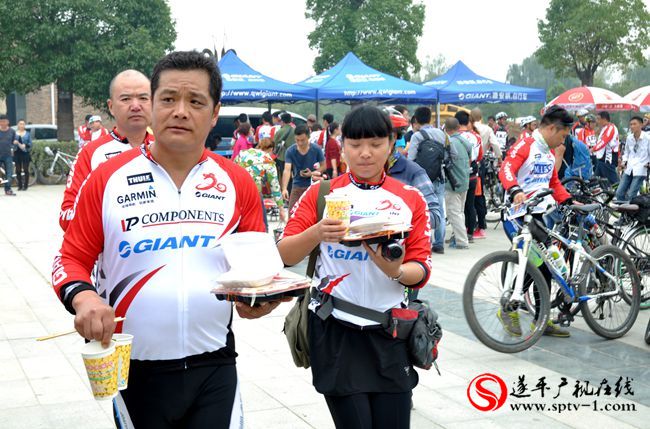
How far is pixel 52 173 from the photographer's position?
87.9 ft

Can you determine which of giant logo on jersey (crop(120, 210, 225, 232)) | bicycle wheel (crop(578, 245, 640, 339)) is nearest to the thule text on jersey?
giant logo on jersey (crop(120, 210, 225, 232))

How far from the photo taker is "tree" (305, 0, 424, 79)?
5097 cm

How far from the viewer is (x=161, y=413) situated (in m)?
2.84

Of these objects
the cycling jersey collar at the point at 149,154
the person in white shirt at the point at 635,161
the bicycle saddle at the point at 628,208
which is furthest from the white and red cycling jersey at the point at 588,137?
the cycling jersey collar at the point at 149,154

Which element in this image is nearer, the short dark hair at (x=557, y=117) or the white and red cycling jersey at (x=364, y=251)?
the white and red cycling jersey at (x=364, y=251)

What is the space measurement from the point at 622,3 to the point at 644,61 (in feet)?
9.67

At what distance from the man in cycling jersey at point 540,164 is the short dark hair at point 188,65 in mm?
4993

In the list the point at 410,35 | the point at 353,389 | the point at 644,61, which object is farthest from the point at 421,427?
the point at 410,35

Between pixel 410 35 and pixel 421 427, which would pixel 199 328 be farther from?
pixel 410 35

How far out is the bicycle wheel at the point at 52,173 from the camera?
26716 millimetres

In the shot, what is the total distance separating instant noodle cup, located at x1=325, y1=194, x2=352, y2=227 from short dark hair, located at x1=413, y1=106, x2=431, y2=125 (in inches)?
352

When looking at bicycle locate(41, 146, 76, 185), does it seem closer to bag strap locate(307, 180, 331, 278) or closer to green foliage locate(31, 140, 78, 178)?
green foliage locate(31, 140, 78, 178)

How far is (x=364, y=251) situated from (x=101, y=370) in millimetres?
1332

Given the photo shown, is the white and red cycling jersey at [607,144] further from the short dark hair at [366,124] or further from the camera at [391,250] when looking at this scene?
the camera at [391,250]
